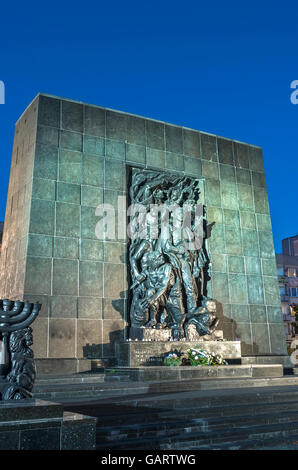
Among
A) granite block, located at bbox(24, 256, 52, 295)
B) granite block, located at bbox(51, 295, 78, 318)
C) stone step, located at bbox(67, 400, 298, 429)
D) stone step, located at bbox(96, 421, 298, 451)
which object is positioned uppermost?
granite block, located at bbox(24, 256, 52, 295)

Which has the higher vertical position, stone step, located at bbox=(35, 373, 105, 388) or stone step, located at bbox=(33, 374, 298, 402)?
stone step, located at bbox=(35, 373, 105, 388)

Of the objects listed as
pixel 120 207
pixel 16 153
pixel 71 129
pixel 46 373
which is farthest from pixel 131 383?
pixel 16 153

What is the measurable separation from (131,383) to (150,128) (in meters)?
10.6

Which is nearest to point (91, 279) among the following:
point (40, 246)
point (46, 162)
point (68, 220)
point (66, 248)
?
point (66, 248)

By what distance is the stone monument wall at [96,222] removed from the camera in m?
15.2

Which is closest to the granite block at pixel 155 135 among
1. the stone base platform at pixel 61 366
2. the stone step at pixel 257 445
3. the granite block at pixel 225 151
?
the granite block at pixel 225 151

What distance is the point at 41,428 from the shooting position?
5.53 m

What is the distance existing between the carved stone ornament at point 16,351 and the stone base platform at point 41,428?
47cm

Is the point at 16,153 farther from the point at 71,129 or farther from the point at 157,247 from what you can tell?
the point at 157,247

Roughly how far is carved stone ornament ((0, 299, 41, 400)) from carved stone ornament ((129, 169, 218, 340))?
27.5ft

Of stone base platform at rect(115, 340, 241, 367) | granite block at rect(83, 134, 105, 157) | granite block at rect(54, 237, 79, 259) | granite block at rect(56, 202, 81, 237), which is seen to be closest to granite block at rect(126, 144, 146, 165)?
granite block at rect(83, 134, 105, 157)

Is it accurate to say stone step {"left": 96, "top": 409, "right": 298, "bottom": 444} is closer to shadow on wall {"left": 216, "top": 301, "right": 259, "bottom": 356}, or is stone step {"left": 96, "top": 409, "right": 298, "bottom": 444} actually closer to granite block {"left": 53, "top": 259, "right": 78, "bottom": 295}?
granite block {"left": 53, "top": 259, "right": 78, "bottom": 295}

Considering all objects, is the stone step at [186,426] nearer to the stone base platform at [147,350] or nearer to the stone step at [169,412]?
the stone step at [169,412]

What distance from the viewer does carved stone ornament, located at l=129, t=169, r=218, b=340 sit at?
15883 millimetres
